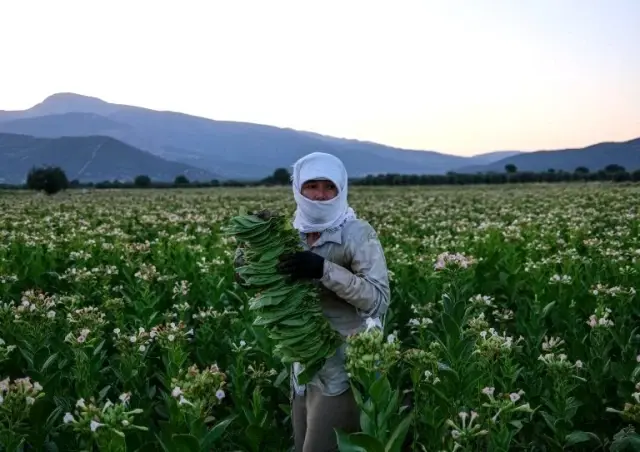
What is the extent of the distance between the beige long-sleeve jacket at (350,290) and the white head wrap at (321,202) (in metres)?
0.07

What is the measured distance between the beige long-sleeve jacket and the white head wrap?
2.9 inches

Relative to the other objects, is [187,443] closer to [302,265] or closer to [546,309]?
[302,265]

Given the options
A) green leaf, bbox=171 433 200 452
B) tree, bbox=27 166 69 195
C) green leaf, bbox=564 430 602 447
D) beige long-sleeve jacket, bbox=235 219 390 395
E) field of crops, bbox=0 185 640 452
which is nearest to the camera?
green leaf, bbox=171 433 200 452

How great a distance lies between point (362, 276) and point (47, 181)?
62299mm

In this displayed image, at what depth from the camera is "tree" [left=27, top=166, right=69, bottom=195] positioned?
200 ft

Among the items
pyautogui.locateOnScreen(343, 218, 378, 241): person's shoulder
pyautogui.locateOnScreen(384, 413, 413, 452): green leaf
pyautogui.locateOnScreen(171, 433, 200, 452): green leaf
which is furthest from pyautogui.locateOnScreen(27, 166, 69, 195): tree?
pyautogui.locateOnScreen(384, 413, 413, 452): green leaf

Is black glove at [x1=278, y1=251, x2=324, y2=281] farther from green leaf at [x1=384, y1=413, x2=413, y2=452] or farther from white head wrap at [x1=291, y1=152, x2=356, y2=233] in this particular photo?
green leaf at [x1=384, y1=413, x2=413, y2=452]

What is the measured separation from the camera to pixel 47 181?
60.9m

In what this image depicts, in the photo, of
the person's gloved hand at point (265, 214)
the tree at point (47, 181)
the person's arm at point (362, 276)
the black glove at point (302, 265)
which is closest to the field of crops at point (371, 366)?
the person's arm at point (362, 276)

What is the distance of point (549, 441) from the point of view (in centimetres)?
509

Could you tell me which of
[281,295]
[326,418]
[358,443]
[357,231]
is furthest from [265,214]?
[358,443]

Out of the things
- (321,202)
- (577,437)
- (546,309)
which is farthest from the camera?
(546,309)

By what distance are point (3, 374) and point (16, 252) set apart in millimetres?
7236

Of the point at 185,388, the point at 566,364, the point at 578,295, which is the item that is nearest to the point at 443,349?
the point at 566,364
